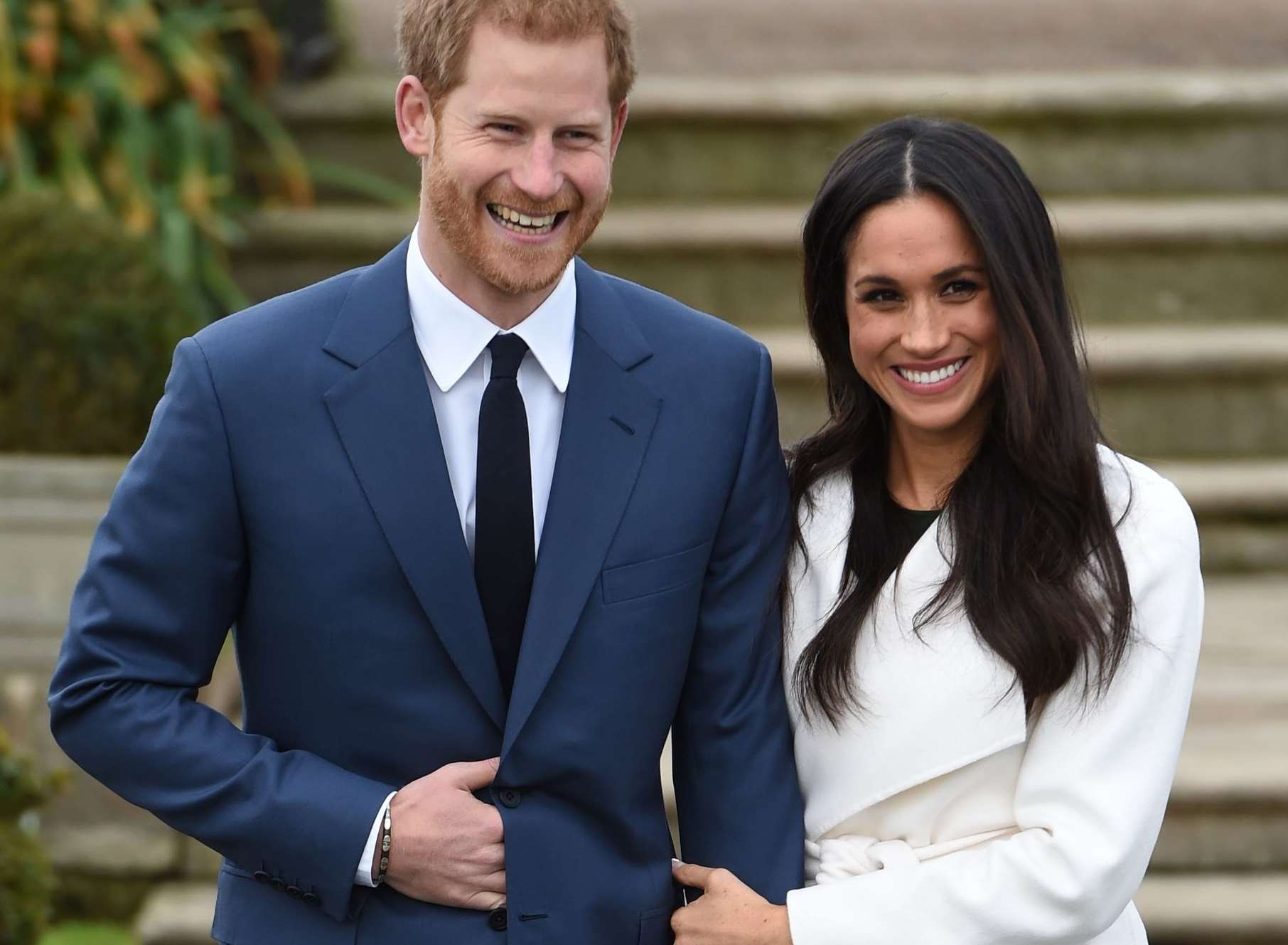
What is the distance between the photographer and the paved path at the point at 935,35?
6.04m

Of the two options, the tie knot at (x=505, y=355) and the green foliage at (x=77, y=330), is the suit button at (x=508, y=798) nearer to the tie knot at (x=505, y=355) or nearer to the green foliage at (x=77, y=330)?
the tie knot at (x=505, y=355)

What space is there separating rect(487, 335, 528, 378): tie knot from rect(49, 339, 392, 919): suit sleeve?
0.32 meters

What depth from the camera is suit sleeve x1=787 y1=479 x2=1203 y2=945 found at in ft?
6.76

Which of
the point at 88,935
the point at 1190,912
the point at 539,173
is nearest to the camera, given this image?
the point at 539,173

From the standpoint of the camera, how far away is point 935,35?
6.32m

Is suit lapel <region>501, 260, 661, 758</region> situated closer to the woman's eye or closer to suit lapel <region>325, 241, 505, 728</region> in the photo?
suit lapel <region>325, 241, 505, 728</region>

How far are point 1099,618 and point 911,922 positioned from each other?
0.41m

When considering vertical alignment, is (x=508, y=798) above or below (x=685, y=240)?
below

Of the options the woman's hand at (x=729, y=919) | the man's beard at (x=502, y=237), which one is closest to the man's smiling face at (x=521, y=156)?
the man's beard at (x=502, y=237)

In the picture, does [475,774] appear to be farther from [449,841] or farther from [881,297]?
[881,297]

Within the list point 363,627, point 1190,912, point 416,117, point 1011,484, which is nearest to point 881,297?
point 1011,484

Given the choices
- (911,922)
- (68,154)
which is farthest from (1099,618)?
(68,154)

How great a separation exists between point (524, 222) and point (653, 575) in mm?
436

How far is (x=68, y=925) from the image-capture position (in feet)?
13.2
